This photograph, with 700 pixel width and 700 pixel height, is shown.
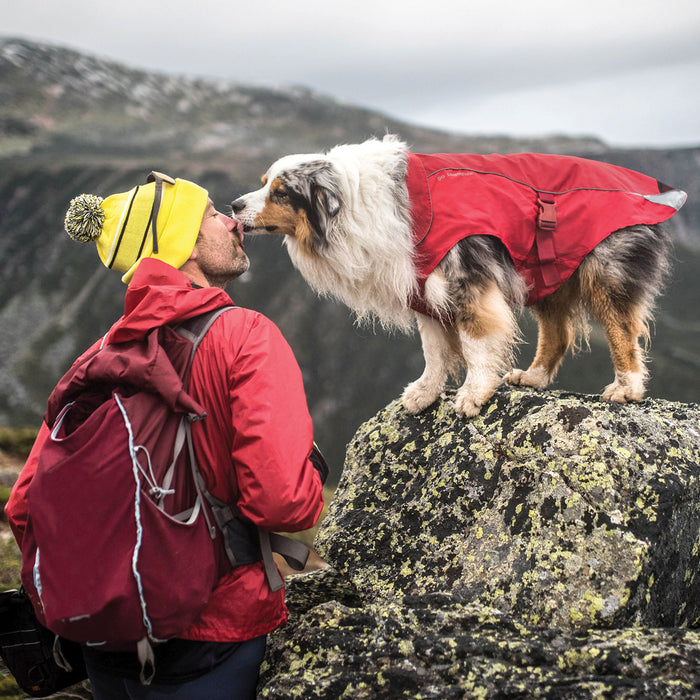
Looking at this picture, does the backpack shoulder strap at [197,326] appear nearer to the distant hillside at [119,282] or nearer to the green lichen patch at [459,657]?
the green lichen patch at [459,657]

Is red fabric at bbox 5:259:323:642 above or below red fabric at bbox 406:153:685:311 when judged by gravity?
below

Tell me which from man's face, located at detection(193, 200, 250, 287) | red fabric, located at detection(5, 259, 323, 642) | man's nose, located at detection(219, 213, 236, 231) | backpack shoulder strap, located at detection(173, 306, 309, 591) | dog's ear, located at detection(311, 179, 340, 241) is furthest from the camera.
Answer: dog's ear, located at detection(311, 179, 340, 241)

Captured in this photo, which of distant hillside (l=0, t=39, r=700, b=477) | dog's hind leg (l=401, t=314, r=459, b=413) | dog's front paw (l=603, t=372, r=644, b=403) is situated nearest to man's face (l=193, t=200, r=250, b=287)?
dog's hind leg (l=401, t=314, r=459, b=413)

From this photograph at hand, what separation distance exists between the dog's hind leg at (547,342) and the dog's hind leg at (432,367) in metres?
0.58

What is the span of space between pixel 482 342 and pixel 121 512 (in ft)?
8.65

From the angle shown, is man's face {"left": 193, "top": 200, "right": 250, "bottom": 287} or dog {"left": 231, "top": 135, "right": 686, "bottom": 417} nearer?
man's face {"left": 193, "top": 200, "right": 250, "bottom": 287}

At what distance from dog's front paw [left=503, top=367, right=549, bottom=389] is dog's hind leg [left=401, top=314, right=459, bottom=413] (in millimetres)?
517

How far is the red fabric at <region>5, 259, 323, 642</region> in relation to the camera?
7.61 ft

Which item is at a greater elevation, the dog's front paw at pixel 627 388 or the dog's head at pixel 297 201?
the dog's head at pixel 297 201

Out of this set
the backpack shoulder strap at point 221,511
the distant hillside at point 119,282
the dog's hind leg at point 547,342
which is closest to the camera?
the backpack shoulder strap at point 221,511

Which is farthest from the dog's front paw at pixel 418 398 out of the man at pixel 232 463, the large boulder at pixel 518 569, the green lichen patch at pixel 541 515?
the man at pixel 232 463

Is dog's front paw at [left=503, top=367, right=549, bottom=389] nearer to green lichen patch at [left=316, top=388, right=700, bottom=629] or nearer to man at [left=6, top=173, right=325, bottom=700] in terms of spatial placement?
green lichen patch at [left=316, top=388, right=700, bottom=629]

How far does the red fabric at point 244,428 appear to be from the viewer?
232cm

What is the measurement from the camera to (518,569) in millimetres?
3043
